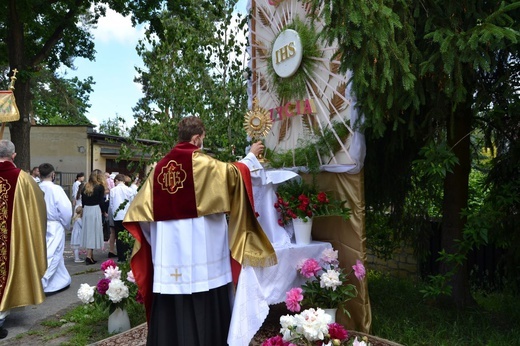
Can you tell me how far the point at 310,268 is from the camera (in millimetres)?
5094

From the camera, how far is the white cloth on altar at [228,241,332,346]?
4.20 m

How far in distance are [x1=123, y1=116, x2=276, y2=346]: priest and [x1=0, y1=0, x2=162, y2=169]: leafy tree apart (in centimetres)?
1025

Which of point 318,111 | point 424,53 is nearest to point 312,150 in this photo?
point 318,111

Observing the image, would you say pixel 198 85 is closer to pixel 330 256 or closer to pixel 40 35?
pixel 330 256

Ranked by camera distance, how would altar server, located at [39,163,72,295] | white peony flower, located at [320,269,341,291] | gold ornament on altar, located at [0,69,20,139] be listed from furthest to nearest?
altar server, located at [39,163,72,295]
gold ornament on altar, located at [0,69,20,139]
white peony flower, located at [320,269,341,291]

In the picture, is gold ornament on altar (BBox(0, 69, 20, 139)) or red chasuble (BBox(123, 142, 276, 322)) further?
gold ornament on altar (BBox(0, 69, 20, 139))

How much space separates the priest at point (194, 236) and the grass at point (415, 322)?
1.69 meters

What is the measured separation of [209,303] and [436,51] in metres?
2.78

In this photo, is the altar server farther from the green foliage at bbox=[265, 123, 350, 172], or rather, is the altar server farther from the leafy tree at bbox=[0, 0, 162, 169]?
the leafy tree at bbox=[0, 0, 162, 169]

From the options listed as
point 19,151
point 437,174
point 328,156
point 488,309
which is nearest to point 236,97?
point 328,156

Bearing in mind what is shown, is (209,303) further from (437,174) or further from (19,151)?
(19,151)

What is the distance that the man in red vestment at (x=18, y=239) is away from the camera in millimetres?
5883

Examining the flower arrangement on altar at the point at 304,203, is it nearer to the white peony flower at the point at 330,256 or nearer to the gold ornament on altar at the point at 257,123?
the white peony flower at the point at 330,256

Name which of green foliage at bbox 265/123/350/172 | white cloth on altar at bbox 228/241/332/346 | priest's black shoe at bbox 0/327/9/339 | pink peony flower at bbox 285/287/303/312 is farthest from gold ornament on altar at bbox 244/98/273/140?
priest's black shoe at bbox 0/327/9/339
